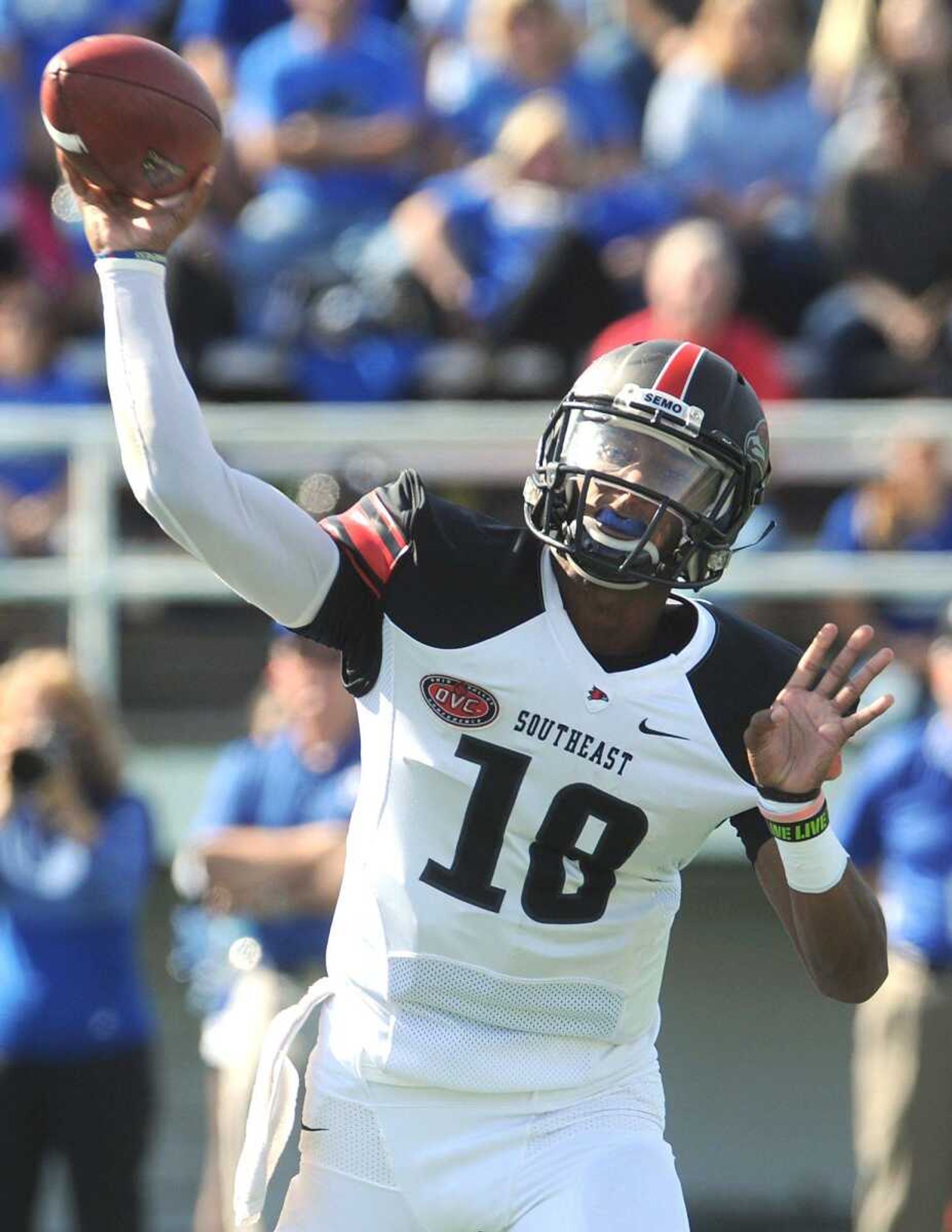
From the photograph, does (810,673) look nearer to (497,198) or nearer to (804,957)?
(804,957)

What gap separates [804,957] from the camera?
334 centimetres

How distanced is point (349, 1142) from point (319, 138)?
5.40 meters

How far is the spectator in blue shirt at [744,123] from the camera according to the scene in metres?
7.91

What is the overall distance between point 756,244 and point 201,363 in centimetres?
201

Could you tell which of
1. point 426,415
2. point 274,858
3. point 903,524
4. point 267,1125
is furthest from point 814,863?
point 426,415

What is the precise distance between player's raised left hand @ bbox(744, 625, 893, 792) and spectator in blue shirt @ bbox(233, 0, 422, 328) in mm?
5004

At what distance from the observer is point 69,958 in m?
6.15

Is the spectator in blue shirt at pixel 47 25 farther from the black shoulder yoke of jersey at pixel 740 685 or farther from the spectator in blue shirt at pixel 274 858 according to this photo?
the black shoulder yoke of jersey at pixel 740 685

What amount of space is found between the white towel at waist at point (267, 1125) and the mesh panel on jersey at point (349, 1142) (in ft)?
0.19

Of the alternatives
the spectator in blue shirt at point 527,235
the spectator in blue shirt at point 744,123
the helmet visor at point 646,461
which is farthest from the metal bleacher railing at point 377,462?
the helmet visor at point 646,461

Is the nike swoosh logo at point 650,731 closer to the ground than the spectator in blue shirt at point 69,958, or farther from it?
farther from it

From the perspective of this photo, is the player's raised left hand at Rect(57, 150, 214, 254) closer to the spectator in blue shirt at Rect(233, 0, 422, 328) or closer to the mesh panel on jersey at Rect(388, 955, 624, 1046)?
the mesh panel on jersey at Rect(388, 955, 624, 1046)

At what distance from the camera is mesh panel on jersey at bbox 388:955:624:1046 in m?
3.35

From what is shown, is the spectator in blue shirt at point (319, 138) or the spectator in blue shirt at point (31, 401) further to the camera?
the spectator in blue shirt at point (319, 138)
